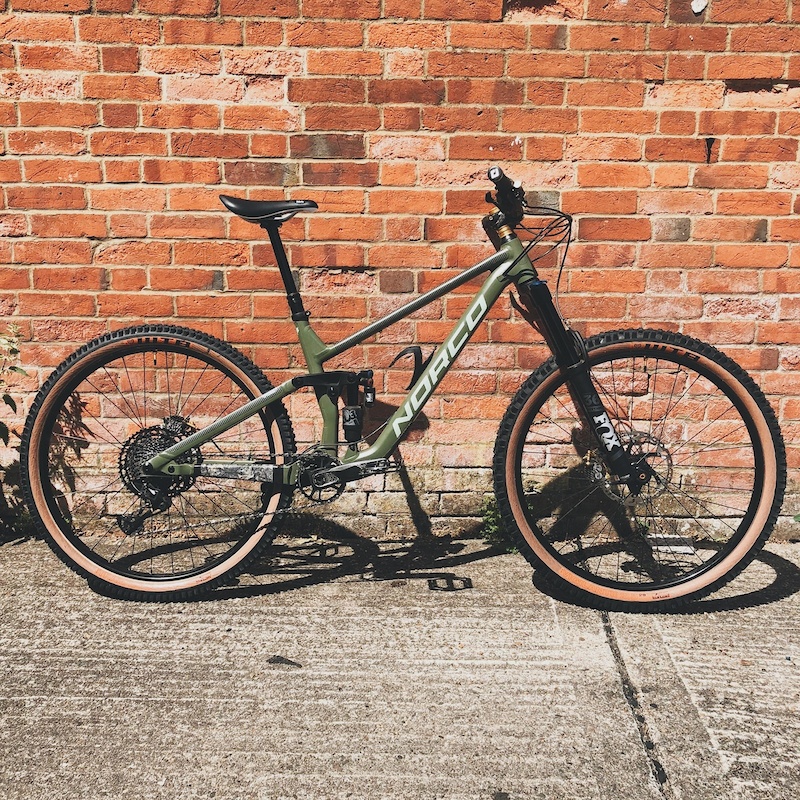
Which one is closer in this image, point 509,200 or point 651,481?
point 509,200

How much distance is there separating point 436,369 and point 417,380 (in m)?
0.09

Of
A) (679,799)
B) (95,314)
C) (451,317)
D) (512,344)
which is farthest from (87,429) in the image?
(679,799)

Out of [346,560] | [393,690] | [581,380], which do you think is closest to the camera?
[393,690]

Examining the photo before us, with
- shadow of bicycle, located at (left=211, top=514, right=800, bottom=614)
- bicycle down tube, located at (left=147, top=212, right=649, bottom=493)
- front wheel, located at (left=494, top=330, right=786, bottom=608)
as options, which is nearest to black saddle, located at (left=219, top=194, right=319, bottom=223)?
bicycle down tube, located at (left=147, top=212, right=649, bottom=493)

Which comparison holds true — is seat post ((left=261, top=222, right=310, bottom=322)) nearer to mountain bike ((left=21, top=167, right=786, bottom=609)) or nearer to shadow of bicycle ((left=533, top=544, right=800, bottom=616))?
mountain bike ((left=21, top=167, right=786, bottom=609))

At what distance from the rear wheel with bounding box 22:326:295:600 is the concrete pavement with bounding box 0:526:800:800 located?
0.53 feet

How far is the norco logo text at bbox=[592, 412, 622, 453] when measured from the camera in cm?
263

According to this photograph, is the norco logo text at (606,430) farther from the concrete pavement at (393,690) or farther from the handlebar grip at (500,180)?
the handlebar grip at (500,180)

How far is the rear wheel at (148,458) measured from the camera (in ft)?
8.74

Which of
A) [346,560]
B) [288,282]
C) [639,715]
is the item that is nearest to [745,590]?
[639,715]

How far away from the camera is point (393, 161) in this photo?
2.90 metres

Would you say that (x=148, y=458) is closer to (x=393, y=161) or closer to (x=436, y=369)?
(x=436, y=369)

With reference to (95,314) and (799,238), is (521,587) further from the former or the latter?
(95,314)

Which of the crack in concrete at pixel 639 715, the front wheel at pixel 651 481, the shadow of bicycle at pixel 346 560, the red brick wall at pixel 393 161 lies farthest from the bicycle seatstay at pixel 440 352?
the crack in concrete at pixel 639 715
